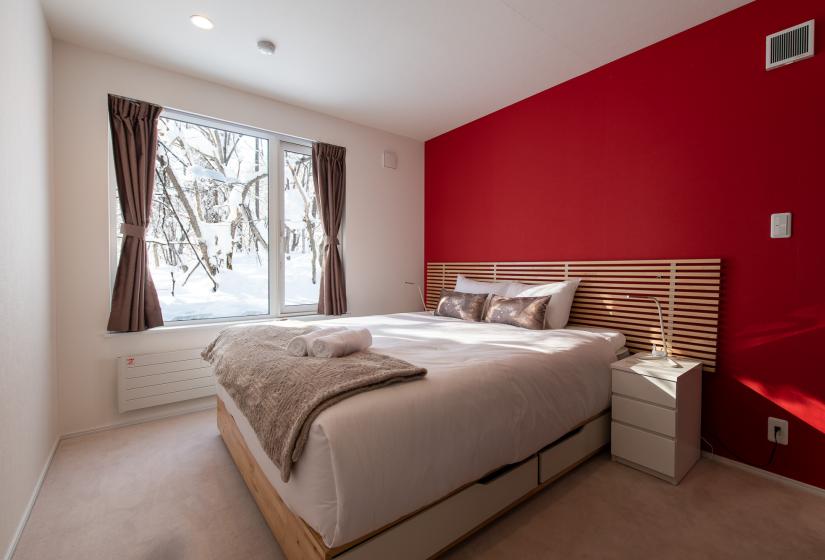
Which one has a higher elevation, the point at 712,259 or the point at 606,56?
the point at 606,56

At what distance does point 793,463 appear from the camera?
A: 6.72ft

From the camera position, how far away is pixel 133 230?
279 centimetres

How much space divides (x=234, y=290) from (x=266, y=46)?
2.02 metres

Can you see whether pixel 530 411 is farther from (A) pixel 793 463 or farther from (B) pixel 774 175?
(B) pixel 774 175

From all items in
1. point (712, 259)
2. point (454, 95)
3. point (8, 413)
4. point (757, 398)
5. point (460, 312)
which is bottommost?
point (757, 398)

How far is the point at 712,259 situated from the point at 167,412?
4002 millimetres

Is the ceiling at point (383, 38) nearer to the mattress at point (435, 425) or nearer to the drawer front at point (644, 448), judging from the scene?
the mattress at point (435, 425)

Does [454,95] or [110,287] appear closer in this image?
[110,287]

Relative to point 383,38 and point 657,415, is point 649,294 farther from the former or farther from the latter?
point 383,38

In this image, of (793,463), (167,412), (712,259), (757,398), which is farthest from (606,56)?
(167,412)

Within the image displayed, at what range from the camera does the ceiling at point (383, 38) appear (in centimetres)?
226

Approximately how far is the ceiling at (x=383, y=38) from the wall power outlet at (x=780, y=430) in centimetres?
239

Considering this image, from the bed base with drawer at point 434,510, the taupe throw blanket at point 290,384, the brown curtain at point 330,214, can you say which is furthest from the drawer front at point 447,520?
the brown curtain at point 330,214

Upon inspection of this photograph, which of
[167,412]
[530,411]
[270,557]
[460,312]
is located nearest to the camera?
[270,557]
